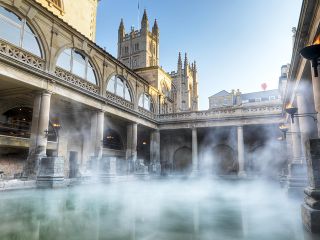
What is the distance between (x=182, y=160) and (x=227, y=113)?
8.83 m

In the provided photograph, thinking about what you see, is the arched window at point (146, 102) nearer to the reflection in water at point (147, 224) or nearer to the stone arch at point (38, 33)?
the stone arch at point (38, 33)

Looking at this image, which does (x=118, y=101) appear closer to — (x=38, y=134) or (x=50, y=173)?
(x=38, y=134)

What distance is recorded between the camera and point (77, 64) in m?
16.4

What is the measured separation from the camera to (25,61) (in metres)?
12.4

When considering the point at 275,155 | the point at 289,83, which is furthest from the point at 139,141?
the point at 289,83

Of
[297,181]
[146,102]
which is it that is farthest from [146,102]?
[297,181]

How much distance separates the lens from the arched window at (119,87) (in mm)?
19972

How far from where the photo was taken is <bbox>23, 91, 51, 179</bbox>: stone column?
12.2 metres

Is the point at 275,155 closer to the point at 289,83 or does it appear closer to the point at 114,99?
the point at 289,83

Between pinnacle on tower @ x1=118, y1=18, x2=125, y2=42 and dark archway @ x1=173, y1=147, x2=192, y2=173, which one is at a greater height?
pinnacle on tower @ x1=118, y1=18, x2=125, y2=42

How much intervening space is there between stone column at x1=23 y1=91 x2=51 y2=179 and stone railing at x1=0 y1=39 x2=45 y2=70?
5.31 feet

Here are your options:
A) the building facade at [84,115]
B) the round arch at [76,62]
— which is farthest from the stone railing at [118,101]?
the round arch at [76,62]

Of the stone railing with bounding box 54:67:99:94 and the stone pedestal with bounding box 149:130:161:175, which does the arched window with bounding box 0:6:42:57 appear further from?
the stone pedestal with bounding box 149:130:161:175

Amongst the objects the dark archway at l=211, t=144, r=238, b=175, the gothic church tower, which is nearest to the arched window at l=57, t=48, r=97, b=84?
the dark archway at l=211, t=144, r=238, b=175
